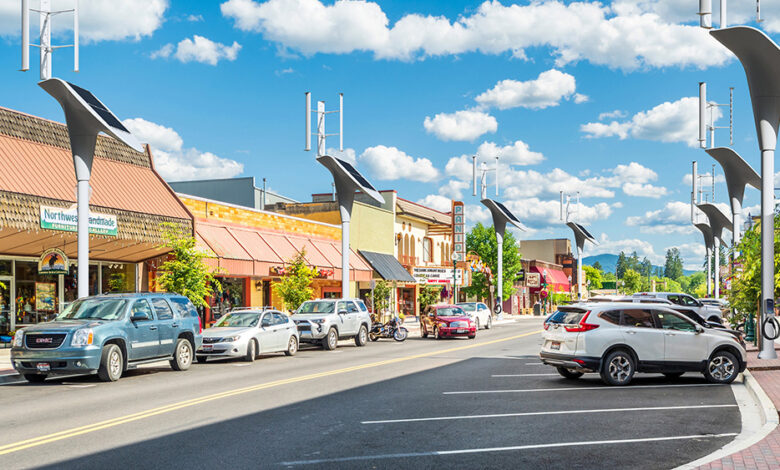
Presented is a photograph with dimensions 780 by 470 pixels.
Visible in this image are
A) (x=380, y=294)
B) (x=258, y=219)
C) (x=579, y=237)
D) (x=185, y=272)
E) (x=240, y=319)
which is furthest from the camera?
(x=579, y=237)

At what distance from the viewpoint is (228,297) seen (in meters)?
35.8

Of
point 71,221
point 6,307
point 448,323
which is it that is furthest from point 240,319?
point 448,323

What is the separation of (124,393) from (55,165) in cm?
1348

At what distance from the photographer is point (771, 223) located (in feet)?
64.7

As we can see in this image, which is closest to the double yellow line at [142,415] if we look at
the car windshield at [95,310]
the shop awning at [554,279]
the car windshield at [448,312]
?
the car windshield at [95,310]

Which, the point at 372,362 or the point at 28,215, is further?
the point at 28,215

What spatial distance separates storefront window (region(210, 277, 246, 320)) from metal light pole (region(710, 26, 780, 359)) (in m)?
22.7

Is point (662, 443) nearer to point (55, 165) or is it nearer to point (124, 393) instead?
point (124, 393)

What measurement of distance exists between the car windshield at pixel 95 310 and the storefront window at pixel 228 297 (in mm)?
16855

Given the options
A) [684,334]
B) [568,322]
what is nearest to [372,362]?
[568,322]

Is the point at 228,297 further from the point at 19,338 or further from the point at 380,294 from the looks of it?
the point at 19,338

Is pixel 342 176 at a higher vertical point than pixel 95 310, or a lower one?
higher

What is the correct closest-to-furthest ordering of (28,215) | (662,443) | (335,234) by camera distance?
(662,443), (28,215), (335,234)

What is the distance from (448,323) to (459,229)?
912 inches
